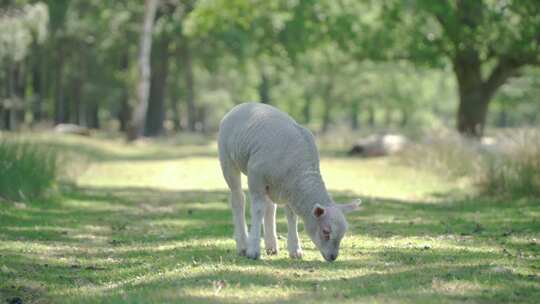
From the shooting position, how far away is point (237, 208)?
31.9ft

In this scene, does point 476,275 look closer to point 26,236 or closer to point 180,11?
point 26,236

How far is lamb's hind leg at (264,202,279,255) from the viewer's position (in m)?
9.56

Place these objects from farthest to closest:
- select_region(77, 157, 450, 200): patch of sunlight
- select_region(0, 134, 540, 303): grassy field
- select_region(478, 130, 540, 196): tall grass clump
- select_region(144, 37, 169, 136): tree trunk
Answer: select_region(144, 37, 169, 136): tree trunk, select_region(77, 157, 450, 200): patch of sunlight, select_region(478, 130, 540, 196): tall grass clump, select_region(0, 134, 540, 303): grassy field

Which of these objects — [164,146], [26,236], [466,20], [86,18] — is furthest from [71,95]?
[26,236]

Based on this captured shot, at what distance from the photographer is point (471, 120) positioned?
101ft

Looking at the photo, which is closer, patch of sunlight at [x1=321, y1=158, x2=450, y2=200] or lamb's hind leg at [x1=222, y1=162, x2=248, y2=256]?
lamb's hind leg at [x1=222, y1=162, x2=248, y2=256]

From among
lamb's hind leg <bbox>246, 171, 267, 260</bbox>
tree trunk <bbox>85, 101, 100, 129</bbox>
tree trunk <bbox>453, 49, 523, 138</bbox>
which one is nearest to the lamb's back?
lamb's hind leg <bbox>246, 171, 267, 260</bbox>

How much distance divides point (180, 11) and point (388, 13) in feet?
53.7

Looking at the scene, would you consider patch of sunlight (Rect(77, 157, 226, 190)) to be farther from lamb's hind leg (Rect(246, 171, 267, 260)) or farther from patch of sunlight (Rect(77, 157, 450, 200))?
lamb's hind leg (Rect(246, 171, 267, 260))

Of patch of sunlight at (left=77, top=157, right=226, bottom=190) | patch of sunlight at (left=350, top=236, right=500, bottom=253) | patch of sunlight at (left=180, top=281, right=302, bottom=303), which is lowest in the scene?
patch of sunlight at (left=77, top=157, right=226, bottom=190)

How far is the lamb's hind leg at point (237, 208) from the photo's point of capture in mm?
9531

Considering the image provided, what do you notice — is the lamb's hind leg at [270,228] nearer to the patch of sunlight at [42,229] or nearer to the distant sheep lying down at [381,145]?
the patch of sunlight at [42,229]

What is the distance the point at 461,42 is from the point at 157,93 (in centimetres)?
2459

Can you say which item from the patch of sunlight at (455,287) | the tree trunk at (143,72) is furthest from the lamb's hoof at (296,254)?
the tree trunk at (143,72)
